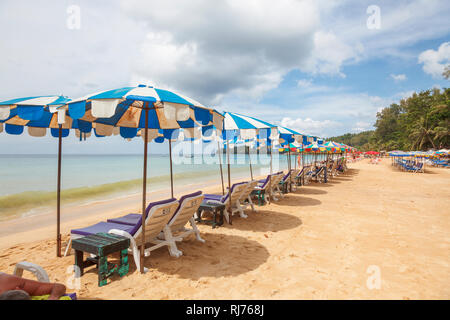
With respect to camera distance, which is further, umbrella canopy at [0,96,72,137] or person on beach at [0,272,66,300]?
umbrella canopy at [0,96,72,137]

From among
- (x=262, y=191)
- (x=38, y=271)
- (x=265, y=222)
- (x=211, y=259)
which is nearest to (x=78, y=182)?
(x=262, y=191)

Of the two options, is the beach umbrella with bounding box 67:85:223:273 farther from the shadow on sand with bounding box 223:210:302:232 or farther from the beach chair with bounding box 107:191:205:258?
the shadow on sand with bounding box 223:210:302:232

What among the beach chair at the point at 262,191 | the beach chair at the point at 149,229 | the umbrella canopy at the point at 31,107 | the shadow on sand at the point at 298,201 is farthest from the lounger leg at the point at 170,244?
the shadow on sand at the point at 298,201

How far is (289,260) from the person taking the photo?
137 inches

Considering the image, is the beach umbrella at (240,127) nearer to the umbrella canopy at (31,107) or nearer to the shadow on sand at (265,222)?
the shadow on sand at (265,222)

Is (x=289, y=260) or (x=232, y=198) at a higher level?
(x=232, y=198)

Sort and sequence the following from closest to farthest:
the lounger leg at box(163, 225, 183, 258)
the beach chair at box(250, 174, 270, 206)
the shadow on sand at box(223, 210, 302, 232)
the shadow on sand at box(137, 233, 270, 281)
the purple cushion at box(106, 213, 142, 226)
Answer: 1. the shadow on sand at box(137, 233, 270, 281)
2. the lounger leg at box(163, 225, 183, 258)
3. the purple cushion at box(106, 213, 142, 226)
4. the shadow on sand at box(223, 210, 302, 232)
5. the beach chair at box(250, 174, 270, 206)

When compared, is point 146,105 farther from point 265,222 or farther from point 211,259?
point 265,222

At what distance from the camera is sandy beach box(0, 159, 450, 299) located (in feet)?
8.79

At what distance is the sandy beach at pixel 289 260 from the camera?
2.68 metres

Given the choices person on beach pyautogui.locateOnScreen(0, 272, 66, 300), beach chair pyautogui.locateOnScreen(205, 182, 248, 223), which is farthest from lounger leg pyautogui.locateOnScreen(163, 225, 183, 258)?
beach chair pyautogui.locateOnScreen(205, 182, 248, 223)

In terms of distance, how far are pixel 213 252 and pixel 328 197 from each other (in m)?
6.02
